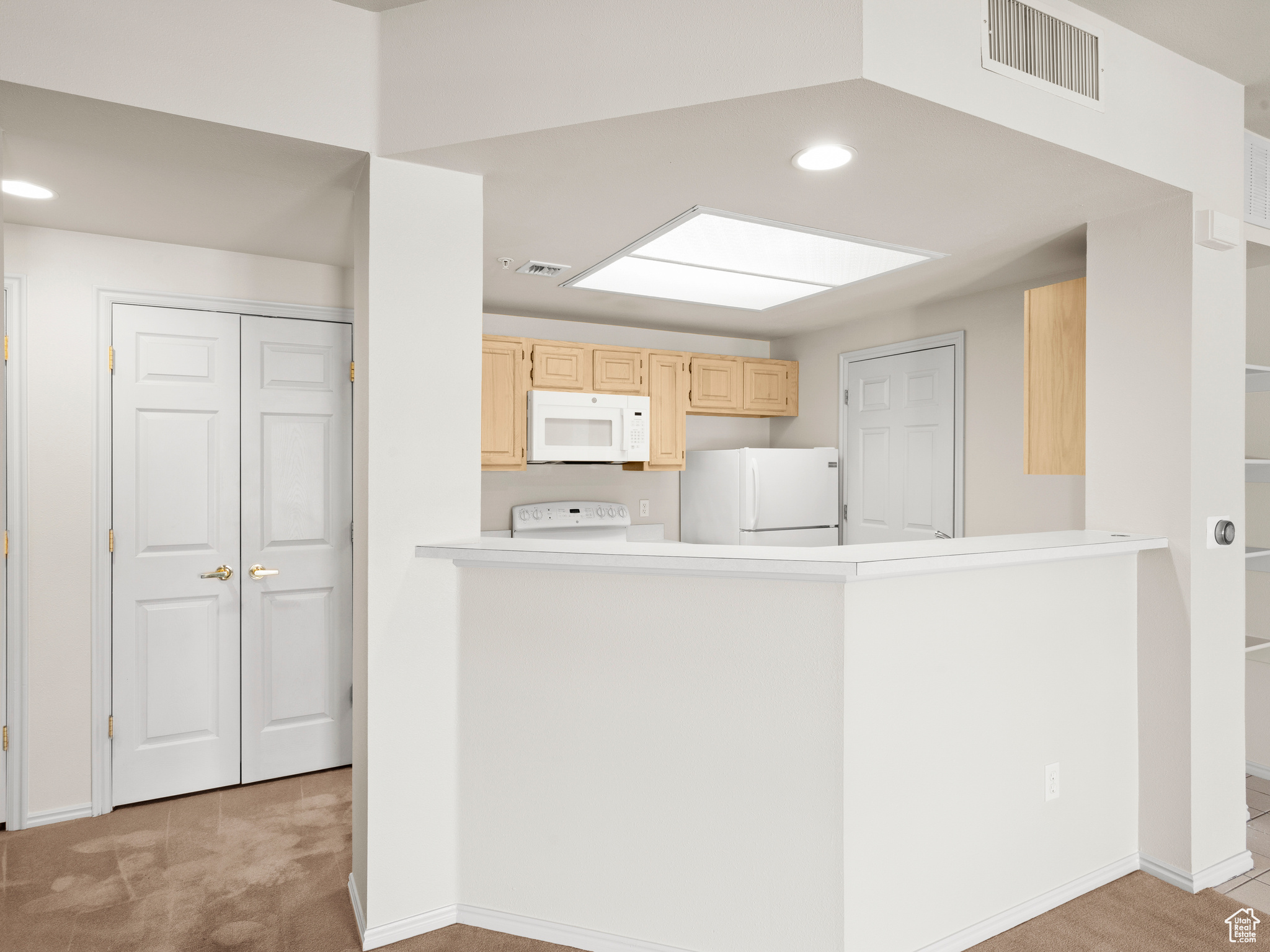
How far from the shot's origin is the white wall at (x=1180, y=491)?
2.29m

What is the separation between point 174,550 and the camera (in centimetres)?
291

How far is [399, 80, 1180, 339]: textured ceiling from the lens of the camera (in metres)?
1.81

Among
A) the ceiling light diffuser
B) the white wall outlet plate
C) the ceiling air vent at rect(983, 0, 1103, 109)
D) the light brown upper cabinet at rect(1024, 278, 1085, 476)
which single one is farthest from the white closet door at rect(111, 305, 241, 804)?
the white wall outlet plate

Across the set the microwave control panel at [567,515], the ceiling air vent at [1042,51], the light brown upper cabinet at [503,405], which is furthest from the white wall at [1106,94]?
the microwave control panel at [567,515]

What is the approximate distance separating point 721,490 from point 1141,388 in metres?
2.35

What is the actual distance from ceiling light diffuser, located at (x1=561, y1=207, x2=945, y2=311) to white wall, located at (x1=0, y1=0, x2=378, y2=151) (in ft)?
3.55

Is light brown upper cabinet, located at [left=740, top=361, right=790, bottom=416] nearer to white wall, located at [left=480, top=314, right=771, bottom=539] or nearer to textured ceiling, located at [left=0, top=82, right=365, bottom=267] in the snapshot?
white wall, located at [left=480, top=314, right=771, bottom=539]

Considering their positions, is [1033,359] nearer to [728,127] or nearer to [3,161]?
[728,127]

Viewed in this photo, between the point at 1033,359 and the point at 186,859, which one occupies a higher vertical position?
the point at 1033,359

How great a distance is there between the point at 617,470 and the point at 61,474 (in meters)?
2.72

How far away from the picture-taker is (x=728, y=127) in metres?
1.83

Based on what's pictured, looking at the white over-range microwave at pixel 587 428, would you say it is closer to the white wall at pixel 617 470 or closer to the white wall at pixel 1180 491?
the white wall at pixel 617 470

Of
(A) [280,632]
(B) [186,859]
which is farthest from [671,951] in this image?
(A) [280,632]

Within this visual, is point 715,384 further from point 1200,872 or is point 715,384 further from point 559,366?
point 1200,872
